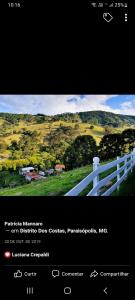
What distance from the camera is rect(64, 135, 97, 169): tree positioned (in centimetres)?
373

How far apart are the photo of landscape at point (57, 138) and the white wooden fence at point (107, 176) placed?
12 mm

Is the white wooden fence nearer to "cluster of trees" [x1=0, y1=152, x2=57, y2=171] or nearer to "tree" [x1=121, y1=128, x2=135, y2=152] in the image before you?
"tree" [x1=121, y1=128, x2=135, y2=152]

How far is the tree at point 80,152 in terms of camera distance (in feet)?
12.2

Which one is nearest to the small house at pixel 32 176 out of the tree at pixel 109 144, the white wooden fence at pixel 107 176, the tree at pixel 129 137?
the white wooden fence at pixel 107 176

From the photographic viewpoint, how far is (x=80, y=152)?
3764 mm

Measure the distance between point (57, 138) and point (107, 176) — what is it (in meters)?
0.87

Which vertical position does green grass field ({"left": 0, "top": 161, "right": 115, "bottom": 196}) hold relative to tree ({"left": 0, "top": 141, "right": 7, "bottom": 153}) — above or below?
below

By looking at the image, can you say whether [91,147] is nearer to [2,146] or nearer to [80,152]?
[80,152]
